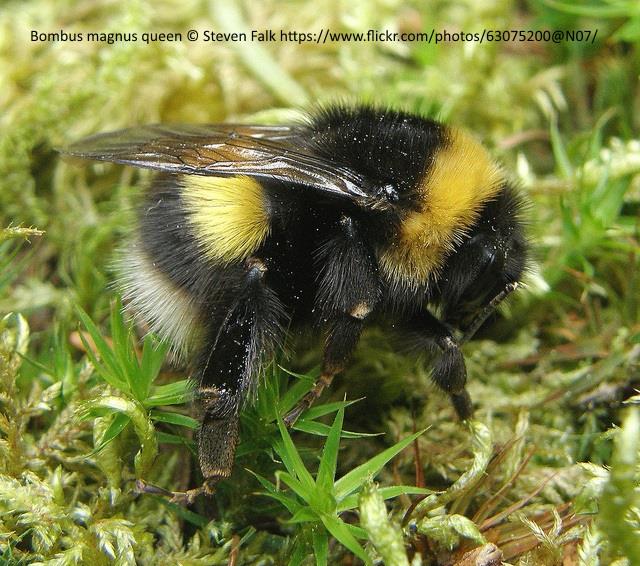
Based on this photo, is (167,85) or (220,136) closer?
(220,136)

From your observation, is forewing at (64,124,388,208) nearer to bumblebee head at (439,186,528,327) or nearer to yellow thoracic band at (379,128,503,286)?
yellow thoracic band at (379,128,503,286)

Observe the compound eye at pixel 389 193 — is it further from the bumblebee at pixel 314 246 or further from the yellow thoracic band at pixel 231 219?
the yellow thoracic band at pixel 231 219

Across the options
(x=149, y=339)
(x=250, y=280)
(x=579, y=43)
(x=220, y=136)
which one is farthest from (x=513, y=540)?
(x=579, y=43)

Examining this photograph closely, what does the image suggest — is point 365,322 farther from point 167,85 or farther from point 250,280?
point 167,85

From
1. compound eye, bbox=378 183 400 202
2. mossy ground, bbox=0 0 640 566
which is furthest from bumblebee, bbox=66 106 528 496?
mossy ground, bbox=0 0 640 566

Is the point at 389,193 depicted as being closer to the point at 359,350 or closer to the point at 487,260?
the point at 487,260

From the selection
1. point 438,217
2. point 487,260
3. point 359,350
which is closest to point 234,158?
point 438,217

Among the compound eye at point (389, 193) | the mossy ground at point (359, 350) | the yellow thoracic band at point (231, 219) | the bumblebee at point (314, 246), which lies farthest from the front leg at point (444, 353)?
the yellow thoracic band at point (231, 219)
